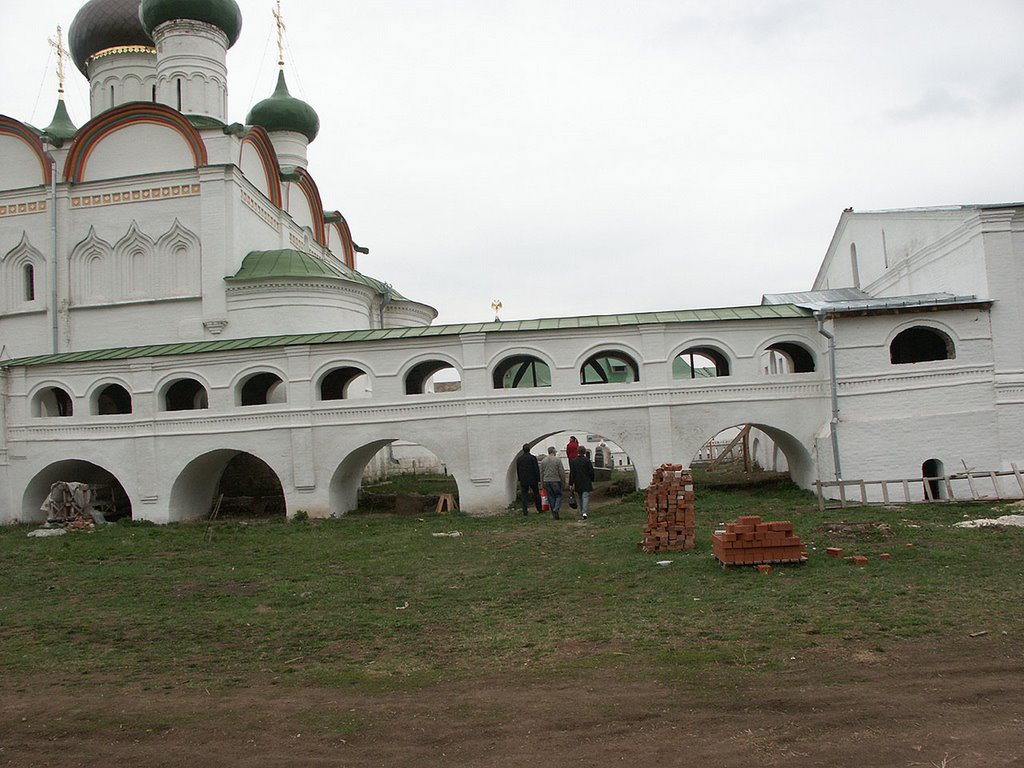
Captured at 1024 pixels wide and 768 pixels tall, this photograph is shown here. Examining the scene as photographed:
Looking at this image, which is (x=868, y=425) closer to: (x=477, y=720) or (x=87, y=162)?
(x=477, y=720)

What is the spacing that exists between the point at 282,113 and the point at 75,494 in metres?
13.9

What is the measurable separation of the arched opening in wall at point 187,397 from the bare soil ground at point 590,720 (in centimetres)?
1477

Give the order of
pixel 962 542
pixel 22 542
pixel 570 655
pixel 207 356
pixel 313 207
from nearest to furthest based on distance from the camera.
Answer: pixel 570 655 < pixel 962 542 < pixel 22 542 < pixel 207 356 < pixel 313 207

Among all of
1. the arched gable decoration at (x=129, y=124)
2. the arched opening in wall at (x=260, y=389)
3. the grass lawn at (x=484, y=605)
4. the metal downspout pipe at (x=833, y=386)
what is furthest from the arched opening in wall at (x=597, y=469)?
the arched gable decoration at (x=129, y=124)

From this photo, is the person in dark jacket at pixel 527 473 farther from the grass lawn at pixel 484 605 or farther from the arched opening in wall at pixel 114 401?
the arched opening in wall at pixel 114 401

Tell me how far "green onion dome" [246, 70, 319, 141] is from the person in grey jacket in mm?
16061

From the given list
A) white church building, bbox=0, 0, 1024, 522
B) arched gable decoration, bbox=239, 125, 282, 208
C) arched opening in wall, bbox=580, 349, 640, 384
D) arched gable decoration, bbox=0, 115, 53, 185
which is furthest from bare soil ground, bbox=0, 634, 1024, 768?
arched gable decoration, bbox=239, 125, 282, 208

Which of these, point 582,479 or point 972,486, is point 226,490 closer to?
point 582,479

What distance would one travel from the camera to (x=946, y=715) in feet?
17.4

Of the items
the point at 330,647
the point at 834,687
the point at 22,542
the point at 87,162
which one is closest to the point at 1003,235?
the point at 834,687

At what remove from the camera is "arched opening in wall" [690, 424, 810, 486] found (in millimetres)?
17672

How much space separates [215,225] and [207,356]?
4137 millimetres

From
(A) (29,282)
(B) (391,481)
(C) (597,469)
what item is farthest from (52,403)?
(C) (597,469)

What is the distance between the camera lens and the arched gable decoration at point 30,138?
21.7 metres
